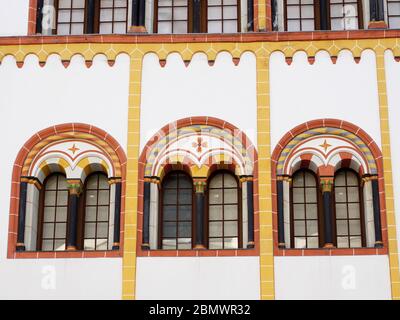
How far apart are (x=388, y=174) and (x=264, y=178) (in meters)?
2.48

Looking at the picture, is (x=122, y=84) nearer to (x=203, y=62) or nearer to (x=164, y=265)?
(x=203, y=62)

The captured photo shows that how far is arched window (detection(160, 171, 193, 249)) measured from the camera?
24906 mm

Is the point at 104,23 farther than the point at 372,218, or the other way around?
the point at 104,23

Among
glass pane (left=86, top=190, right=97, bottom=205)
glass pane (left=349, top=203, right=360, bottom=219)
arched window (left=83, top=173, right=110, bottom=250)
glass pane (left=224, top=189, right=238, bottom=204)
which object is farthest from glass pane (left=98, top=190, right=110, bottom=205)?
glass pane (left=349, top=203, right=360, bottom=219)

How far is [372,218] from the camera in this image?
24.5 meters

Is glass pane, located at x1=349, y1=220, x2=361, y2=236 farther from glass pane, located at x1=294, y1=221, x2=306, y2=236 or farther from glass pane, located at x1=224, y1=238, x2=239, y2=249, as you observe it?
glass pane, located at x1=224, y1=238, x2=239, y2=249

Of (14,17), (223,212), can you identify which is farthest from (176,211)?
(14,17)

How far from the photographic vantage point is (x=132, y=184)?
81.4 ft

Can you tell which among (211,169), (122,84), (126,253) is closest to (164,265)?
(126,253)

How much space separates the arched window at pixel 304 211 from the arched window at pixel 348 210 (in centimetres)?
44

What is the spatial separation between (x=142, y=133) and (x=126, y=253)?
2.56m

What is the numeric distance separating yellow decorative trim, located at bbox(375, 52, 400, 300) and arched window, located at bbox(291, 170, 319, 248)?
1.49 meters

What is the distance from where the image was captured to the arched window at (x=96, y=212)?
81.9 feet

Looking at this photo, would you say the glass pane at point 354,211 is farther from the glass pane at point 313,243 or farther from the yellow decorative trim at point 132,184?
the yellow decorative trim at point 132,184
